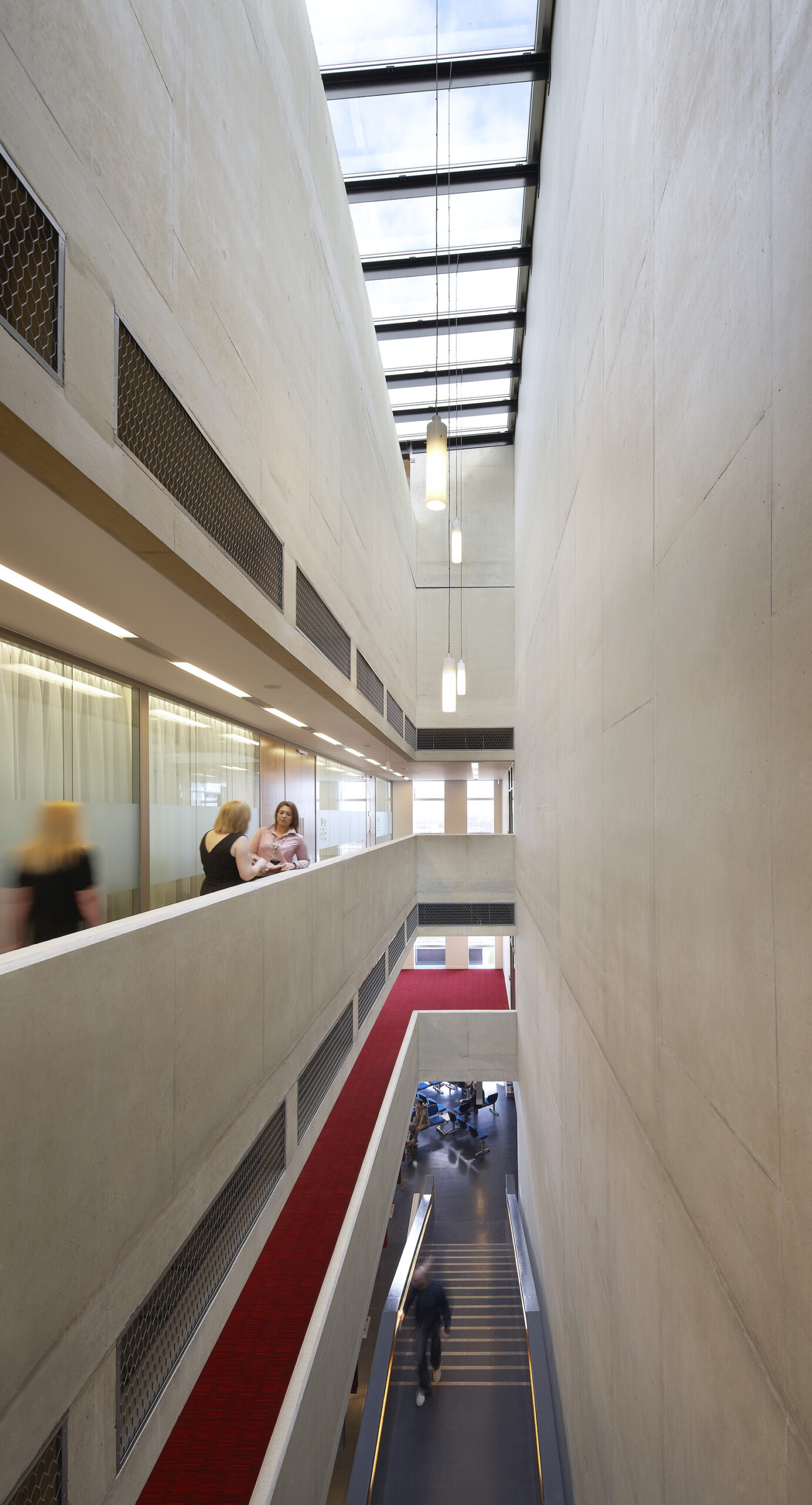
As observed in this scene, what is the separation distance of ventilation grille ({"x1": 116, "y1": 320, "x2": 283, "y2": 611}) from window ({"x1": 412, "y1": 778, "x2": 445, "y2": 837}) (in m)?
19.0

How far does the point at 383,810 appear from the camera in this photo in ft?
53.7

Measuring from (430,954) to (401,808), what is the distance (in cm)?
1208

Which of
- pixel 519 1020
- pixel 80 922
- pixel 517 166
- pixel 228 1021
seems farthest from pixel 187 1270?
pixel 517 166

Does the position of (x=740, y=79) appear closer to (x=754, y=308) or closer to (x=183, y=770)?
(x=754, y=308)

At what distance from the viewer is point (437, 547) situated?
13.7m

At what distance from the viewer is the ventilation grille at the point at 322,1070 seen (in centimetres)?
435

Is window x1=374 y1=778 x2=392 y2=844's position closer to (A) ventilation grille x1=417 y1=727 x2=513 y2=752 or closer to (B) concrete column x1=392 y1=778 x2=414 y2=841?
(B) concrete column x1=392 y1=778 x2=414 y2=841

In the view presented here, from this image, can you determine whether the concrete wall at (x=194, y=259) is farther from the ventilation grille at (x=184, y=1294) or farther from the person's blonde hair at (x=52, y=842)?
the ventilation grille at (x=184, y=1294)

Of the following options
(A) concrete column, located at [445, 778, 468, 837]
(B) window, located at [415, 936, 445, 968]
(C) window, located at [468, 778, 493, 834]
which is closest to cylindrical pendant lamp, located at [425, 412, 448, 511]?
(A) concrete column, located at [445, 778, 468, 837]

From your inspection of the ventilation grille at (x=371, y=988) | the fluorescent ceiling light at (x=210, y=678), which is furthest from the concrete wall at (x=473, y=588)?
the fluorescent ceiling light at (x=210, y=678)

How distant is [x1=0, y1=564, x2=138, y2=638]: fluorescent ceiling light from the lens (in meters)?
2.77

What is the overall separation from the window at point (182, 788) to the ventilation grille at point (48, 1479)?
2.62 metres

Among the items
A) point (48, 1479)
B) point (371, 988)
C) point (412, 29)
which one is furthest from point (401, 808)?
point (48, 1479)

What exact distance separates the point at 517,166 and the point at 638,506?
22.6 ft
